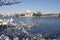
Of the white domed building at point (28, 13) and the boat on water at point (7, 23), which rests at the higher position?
the white domed building at point (28, 13)

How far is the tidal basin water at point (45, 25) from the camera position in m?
2.72

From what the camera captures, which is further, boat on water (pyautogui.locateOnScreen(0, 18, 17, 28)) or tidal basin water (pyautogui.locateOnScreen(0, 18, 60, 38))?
boat on water (pyautogui.locateOnScreen(0, 18, 17, 28))

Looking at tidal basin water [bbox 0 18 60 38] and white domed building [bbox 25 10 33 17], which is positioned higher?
white domed building [bbox 25 10 33 17]

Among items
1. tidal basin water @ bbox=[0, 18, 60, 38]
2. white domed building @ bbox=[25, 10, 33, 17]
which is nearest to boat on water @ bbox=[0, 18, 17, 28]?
tidal basin water @ bbox=[0, 18, 60, 38]

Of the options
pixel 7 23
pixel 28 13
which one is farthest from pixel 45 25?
pixel 7 23

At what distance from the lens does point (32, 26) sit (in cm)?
279

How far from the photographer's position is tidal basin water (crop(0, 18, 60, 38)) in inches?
107

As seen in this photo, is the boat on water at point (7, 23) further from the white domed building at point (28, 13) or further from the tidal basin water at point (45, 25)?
the white domed building at point (28, 13)

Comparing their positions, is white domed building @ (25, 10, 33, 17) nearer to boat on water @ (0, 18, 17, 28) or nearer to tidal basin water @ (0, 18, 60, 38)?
tidal basin water @ (0, 18, 60, 38)

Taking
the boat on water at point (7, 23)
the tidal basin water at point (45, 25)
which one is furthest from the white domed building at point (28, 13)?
the boat on water at point (7, 23)

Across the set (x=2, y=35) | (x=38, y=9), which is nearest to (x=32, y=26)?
(x=38, y=9)

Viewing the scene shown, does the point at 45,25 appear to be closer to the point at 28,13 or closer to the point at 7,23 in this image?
the point at 28,13

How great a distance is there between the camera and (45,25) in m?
2.74

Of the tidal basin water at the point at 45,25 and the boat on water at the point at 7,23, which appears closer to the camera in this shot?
the tidal basin water at the point at 45,25
